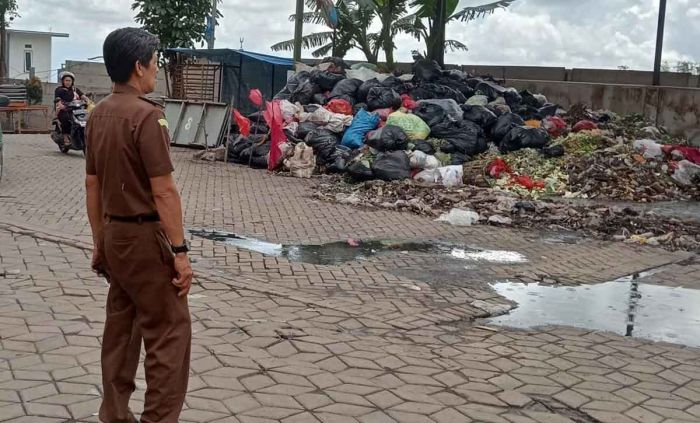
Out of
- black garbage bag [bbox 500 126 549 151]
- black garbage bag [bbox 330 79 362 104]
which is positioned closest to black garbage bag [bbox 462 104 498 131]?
black garbage bag [bbox 500 126 549 151]

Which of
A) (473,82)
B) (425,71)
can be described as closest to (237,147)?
(425,71)

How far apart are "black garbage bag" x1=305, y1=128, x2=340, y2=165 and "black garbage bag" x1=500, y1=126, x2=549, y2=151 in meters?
3.04

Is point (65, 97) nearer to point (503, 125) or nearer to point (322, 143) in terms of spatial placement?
point (322, 143)

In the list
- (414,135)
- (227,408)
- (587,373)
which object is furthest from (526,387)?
(414,135)

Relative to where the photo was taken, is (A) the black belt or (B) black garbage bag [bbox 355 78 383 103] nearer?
(A) the black belt

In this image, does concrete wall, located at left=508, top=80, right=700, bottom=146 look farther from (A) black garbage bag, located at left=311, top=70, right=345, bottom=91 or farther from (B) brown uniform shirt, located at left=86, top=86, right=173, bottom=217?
(B) brown uniform shirt, located at left=86, top=86, right=173, bottom=217

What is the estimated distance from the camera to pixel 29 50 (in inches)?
1599

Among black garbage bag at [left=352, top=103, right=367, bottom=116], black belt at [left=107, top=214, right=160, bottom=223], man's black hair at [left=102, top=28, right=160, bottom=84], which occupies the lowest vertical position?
black belt at [left=107, top=214, right=160, bottom=223]

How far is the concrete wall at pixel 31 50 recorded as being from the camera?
39.9 meters

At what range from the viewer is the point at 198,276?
594 cm

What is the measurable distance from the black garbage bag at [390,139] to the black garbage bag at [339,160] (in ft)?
1.65

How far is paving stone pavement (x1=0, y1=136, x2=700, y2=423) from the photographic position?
12.1 feet

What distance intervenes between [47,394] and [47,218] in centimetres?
487

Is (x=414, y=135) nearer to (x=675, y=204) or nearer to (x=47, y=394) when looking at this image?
(x=675, y=204)
